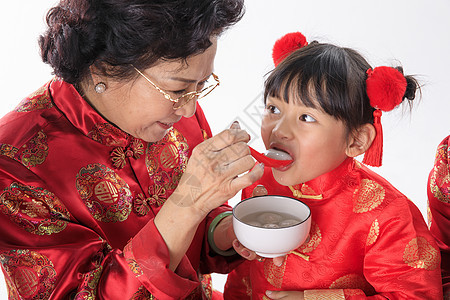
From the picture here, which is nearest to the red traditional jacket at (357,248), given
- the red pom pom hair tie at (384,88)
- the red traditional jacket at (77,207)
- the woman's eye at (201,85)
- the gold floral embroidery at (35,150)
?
the red pom pom hair tie at (384,88)

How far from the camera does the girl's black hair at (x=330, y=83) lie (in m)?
1.45

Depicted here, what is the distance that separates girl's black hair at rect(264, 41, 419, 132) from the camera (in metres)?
1.45

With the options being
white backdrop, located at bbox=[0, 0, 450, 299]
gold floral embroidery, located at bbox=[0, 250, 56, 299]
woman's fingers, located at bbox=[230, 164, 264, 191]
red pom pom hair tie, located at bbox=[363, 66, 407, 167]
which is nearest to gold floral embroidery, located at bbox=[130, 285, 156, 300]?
gold floral embroidery, located at bbox=[0, 250, 56, 299]

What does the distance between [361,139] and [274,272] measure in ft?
1.65

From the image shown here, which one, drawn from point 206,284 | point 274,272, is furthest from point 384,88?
point 206,284

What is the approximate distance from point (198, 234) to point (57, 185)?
1.69ft

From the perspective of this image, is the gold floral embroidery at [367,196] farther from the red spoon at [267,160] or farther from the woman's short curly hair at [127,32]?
the woman's short curly hair at [127,32]

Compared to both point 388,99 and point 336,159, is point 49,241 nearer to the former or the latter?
point 336,159

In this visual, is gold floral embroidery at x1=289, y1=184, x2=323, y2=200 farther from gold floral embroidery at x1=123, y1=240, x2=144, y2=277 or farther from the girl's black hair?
gold floral embroidery at x1=123, y1=240, x2=144, y2=277

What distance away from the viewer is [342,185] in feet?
5.19

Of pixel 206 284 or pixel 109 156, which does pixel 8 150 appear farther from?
pixel 206 284

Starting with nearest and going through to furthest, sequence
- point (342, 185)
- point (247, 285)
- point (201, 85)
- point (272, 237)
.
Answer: point (272, 237) → point (201, 85) → point (342, 185) → point (247, 285)

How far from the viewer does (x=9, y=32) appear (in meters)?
4.05

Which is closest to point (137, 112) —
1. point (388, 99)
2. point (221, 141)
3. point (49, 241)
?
point (221, 141)
